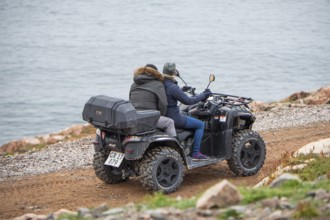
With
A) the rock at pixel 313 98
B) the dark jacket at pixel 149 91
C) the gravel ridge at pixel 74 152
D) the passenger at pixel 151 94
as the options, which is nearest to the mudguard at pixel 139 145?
the passenger at pixel 151 94

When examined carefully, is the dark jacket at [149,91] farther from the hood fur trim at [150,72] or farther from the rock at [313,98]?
the rock at [313,98]

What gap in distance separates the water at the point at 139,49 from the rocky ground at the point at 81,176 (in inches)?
662

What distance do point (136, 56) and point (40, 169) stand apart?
3915 centimetres

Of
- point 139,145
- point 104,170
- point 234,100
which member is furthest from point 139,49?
point 139,145

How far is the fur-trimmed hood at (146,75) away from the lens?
11.6 m

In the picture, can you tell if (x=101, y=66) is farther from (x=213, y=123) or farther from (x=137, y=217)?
(x=137, y=217)

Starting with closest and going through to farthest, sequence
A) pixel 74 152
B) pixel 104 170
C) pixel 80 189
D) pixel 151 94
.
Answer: pixel 151 94 < pixel 104 170 < pixel 80 189 < pixel 74 152

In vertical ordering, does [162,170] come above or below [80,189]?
above

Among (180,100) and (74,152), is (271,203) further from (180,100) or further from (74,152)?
(74,152)

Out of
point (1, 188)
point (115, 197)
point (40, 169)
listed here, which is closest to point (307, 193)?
point (115, 197)

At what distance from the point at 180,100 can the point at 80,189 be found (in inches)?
99.8

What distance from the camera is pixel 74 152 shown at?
1670 cm

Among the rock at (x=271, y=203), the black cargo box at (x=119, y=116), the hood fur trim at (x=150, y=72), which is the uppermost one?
the hood fur trim at (x=150, y=72)

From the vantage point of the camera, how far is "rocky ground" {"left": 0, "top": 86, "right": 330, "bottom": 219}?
1175 cm
